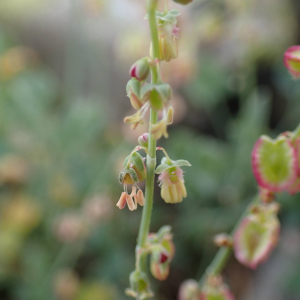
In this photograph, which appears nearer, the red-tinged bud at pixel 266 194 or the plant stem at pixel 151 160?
the plant stem at pixel 151 160

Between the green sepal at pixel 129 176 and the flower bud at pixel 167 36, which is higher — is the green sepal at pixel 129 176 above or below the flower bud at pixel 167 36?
below

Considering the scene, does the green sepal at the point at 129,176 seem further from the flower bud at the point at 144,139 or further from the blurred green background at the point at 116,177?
the blurred green background at the point at 116,177

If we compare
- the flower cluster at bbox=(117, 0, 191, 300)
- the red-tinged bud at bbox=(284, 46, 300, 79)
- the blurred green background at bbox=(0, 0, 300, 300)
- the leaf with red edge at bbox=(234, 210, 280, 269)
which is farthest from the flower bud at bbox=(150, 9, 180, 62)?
the blurred green background at bbox=(0, 0, 300, 300)

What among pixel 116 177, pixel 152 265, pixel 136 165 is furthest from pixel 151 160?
pixel 116 177

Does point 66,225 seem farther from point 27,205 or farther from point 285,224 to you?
point 285,224

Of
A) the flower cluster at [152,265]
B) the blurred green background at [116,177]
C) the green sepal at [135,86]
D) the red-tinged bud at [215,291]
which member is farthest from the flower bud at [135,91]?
the blurred green background at [116,177]

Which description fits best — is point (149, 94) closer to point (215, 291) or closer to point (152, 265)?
point (152, 265)

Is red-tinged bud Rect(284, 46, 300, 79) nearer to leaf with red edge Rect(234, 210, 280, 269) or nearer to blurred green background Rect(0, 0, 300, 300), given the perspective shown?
leaf with red edge Rect(234, 210, 280, 269)

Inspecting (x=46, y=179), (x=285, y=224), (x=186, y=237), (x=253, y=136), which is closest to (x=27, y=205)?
(x=46, y=179)
